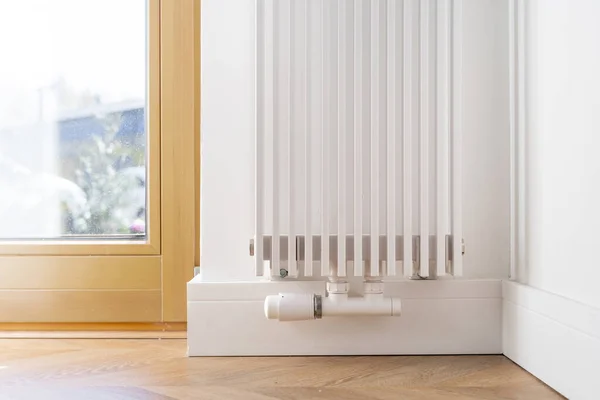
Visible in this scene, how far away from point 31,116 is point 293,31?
856mm

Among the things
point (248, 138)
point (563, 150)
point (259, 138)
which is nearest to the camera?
point (563, 150)

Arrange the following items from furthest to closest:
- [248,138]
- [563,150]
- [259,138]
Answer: [248,138] < [259,138] < [563,150]

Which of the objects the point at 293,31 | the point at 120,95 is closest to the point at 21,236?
the point at 120,95

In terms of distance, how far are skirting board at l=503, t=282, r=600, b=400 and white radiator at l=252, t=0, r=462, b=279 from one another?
0.52 ft

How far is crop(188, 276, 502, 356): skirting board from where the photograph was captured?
1387mm

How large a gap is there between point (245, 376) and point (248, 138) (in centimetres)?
54

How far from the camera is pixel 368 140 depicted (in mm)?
1368

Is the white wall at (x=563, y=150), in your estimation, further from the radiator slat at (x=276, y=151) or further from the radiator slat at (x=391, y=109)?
the radiator slat at (x=276, y=151)

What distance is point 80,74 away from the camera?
172 centimetres

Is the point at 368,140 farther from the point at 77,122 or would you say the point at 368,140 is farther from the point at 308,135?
the point at 77,122

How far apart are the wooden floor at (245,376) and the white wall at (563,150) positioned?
229 millimetres

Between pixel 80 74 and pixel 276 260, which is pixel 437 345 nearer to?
pixel 276 260

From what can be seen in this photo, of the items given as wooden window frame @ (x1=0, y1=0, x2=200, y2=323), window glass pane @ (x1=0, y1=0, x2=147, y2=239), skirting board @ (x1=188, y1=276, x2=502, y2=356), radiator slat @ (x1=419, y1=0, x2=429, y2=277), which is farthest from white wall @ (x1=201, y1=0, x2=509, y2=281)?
window glass pane @ (x1=0, y1=0, x2=147, y2=239)

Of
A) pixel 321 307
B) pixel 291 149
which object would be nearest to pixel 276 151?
pixel 291 149
